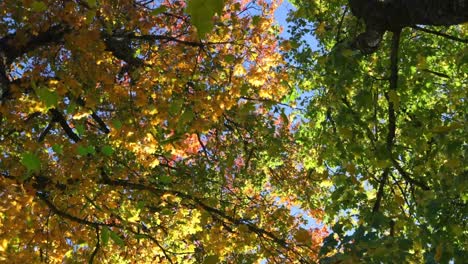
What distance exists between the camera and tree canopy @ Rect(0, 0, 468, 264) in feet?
13.7

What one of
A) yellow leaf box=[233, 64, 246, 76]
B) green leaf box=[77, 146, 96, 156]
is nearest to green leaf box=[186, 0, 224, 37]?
green leaf box=[77, 146, 96, 156]

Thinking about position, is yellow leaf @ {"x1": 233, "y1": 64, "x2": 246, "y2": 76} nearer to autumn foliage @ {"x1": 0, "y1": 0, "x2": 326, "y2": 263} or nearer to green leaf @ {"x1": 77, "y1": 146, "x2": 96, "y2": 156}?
autumn foliage @ {"x1": 0, "y1": 0, "x2": 326, "y2": 263}

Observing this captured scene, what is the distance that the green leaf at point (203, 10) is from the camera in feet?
3.51

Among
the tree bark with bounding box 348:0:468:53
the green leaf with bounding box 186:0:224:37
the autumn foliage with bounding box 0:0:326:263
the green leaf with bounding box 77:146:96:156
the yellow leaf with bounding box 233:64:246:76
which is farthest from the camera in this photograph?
the yellow leaf with bounding box 233:64:246:76

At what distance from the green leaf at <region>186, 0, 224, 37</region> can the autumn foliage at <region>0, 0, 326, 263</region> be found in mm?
3973

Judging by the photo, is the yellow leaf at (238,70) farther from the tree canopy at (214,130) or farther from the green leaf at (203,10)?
the green leaf at (203,10)

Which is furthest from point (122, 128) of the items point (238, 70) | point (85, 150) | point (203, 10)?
point (203, 10)

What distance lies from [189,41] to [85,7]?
2029mm

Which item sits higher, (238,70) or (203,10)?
(238,70)

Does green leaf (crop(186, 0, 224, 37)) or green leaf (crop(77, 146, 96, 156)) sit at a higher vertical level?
green leaf (crop(77, 146, 96, 156))

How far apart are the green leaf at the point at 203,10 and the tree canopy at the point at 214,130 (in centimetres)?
262

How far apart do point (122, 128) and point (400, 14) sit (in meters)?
4.47

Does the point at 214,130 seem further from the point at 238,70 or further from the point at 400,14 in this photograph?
the point at 400,14

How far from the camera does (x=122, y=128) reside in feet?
22.2
